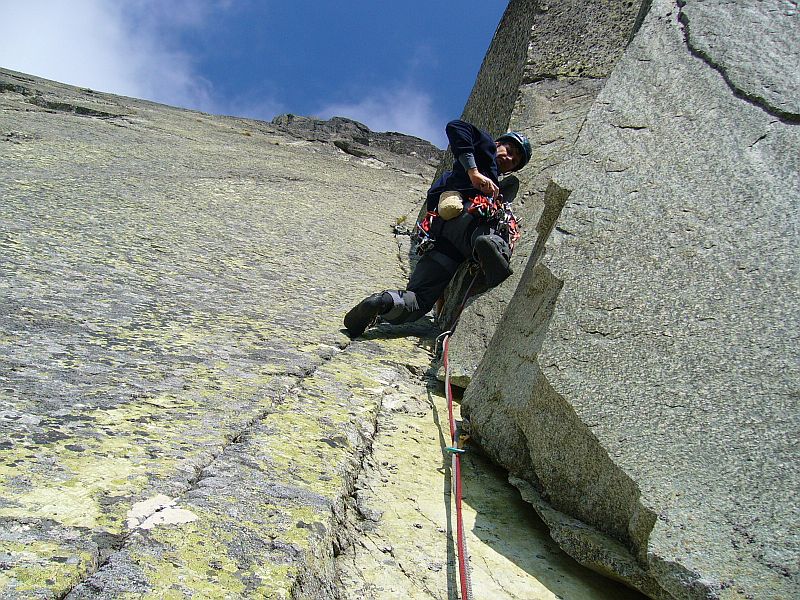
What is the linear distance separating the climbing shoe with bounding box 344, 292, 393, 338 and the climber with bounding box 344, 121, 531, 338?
0.08ft

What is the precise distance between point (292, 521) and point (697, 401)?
1260 millimetres

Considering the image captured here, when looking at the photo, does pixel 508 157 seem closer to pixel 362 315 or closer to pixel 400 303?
pixel 400 303

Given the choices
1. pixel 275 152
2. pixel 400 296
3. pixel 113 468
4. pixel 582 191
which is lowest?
pixel 113 468

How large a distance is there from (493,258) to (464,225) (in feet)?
1.46

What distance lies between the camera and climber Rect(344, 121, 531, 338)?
3.63 meters

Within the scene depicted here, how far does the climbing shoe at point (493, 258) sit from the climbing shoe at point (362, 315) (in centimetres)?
64

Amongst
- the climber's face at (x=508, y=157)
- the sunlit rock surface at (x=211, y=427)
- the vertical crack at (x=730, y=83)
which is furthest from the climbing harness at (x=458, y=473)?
the vertical crack at (x=730, y=83)

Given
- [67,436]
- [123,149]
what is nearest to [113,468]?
[67,436]

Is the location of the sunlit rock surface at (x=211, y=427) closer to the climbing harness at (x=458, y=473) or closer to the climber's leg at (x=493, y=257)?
the climbing harness at (x=458, y=473)

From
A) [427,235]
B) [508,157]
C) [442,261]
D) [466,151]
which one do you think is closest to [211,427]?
[442,261]

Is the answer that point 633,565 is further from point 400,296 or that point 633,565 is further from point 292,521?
point 400,296

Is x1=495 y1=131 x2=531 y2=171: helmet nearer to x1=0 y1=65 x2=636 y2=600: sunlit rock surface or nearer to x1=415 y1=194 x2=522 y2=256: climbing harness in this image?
x1=415 y1=194 x2=522 y2=256: climbing harness

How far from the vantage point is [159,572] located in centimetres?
136

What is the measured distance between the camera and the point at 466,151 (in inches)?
160
